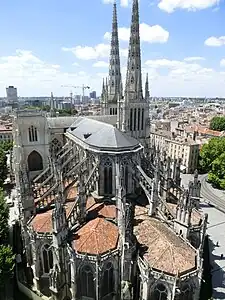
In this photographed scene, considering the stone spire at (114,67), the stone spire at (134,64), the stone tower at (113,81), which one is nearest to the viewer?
the stone spire at (134,64)

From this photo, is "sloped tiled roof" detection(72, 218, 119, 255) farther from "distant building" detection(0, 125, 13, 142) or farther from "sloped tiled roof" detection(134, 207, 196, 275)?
"distant building" detection(0, 125, 13, 142)

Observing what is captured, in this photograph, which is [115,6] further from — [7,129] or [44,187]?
[7,129]

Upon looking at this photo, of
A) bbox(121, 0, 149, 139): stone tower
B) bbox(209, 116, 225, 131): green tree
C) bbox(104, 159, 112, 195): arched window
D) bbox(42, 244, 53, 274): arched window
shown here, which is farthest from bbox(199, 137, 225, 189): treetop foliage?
bbox(42, 244, 53, 274): arched window

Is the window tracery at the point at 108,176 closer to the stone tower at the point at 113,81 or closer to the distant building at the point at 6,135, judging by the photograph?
the stone tower at the point at 113,81

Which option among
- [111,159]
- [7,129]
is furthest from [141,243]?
[7,129]

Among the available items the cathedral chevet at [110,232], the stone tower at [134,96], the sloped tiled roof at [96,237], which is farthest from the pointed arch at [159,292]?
the stone tower at [134,96]

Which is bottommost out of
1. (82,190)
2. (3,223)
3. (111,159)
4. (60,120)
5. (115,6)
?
(3,223)

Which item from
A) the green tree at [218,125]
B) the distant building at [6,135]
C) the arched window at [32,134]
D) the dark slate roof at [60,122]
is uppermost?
the dark slate roof at [60,122]
